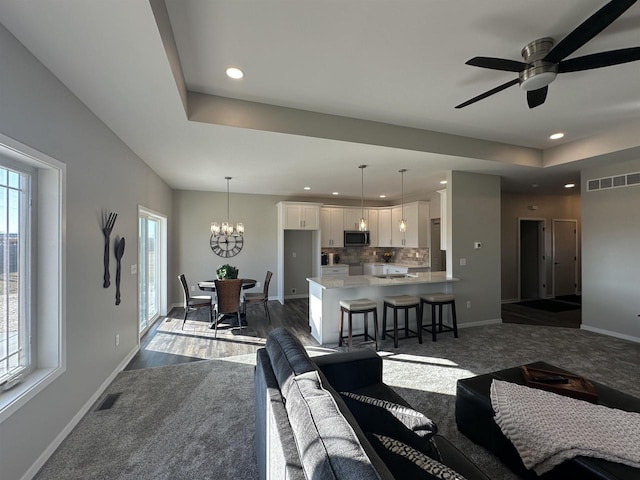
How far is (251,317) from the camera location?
17.9 ft

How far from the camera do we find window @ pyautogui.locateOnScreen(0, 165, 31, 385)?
170cm

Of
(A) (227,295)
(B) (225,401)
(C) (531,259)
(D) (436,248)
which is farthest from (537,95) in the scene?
(C) (531,259)

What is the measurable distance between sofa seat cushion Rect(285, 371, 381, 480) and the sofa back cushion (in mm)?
178

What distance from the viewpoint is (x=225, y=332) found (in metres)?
4.51

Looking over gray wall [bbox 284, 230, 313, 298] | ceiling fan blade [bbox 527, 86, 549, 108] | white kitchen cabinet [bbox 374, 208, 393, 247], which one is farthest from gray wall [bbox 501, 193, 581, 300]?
ceiling fan blade [bbox 527, 86, 549, 108]

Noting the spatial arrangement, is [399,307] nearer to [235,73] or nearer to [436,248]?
[436,248]

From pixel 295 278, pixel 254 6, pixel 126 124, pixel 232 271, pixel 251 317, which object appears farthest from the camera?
pixel 295 278

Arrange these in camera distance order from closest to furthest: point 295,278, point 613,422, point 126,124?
point 613,422 → point 126,124 → point 295,278

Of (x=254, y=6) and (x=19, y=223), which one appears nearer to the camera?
(x=254, y=6)

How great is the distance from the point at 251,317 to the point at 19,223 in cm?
403

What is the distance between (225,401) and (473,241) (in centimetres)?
449

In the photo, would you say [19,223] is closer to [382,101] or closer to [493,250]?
[382,101]

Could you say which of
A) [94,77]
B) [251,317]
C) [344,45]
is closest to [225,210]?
[251,317]

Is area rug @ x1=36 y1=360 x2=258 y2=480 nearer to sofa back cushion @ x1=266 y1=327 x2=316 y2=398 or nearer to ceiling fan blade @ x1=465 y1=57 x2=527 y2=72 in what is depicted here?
sofa back cushion @ x1=266 y1=327 x2=316 y2=398
